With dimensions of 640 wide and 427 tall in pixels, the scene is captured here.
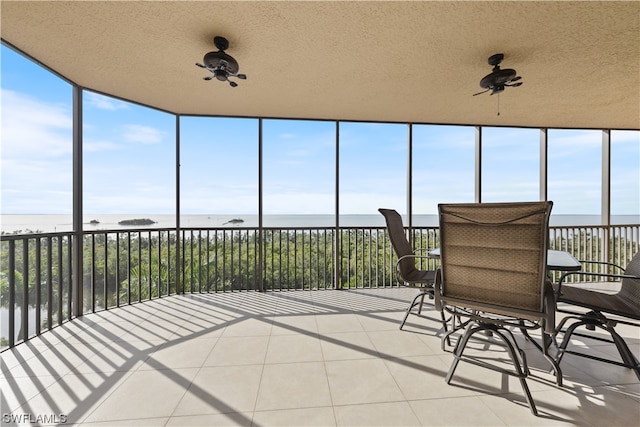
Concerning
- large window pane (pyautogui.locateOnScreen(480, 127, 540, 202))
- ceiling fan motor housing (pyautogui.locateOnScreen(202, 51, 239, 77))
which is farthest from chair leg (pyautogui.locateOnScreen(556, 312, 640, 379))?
ceiling fan motor housing (pyautogui.locateOnScreen(202, 51, 239, 77))

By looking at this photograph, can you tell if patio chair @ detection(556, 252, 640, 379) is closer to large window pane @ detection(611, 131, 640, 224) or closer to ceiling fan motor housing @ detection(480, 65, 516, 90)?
ceiling fan motor housing @ detection(480, 65, 516, 90)

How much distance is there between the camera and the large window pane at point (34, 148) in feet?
7.30

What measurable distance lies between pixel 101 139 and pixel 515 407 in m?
7.55

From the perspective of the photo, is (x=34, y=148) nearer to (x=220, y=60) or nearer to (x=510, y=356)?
(x=220, y=60)

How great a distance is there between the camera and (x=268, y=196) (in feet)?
12.4

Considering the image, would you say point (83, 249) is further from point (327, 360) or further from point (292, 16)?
point (292, 16)

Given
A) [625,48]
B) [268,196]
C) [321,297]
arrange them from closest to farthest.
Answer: [625,48] → [321,297] → [268,196]

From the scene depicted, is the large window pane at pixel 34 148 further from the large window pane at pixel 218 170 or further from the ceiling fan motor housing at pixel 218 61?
the ceiling fan motor housing at pixel 218 61

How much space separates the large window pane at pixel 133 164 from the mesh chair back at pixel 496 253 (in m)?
3.67

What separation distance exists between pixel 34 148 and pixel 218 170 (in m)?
6.21

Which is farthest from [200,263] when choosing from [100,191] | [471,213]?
[471,213]

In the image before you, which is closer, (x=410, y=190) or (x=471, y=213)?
(x=471, y=213)

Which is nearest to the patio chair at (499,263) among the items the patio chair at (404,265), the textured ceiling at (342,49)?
the patio chair at (404,265)

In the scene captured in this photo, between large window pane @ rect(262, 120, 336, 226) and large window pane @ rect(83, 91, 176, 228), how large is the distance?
1.40 metres
